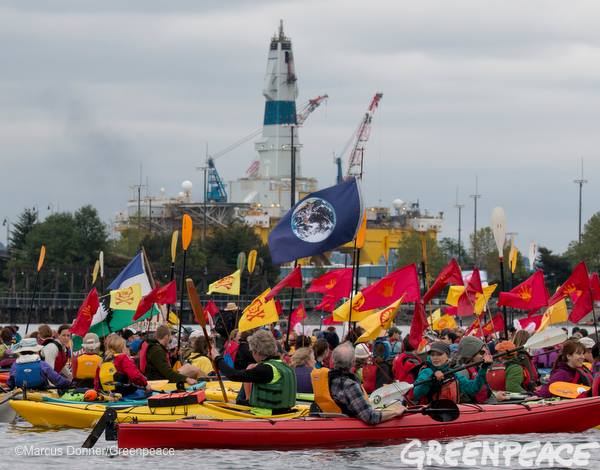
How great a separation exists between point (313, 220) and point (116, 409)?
5.76 metres

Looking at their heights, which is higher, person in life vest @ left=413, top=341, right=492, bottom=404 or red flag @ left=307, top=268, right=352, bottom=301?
red flag @ left=307, top=268, right=352, bottom=301

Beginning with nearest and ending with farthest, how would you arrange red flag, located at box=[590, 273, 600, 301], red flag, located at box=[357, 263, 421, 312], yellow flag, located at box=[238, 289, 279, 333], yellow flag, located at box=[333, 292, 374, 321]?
yellow flag, located at box=[238, 289, 279, 333], yellow flag, located at box=[333, 292, 374, 321], red flag, located at box=[357, 263, 421, 312], red flag, located at box=[590, 273, 600, 301]

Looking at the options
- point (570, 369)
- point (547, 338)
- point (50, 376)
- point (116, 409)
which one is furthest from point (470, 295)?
point (116, 409)

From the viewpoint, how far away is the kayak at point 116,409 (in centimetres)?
1998

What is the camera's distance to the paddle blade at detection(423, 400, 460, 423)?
793 inches

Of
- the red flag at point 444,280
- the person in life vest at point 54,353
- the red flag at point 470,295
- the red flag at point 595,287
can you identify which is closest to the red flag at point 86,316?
the person in life vest at point 54,353

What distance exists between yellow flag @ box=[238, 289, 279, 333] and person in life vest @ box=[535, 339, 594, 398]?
6.75 m

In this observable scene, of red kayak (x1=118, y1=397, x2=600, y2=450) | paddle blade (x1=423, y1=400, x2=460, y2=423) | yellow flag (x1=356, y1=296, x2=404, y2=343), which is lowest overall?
red kayak (x1=118, y1=397, x2=600, y2=450)

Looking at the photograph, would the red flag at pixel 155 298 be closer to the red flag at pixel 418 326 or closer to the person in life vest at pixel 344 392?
the red flag at pixel 418 326

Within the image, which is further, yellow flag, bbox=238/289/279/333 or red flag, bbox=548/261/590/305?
red flag, bbox=548/261/590/305

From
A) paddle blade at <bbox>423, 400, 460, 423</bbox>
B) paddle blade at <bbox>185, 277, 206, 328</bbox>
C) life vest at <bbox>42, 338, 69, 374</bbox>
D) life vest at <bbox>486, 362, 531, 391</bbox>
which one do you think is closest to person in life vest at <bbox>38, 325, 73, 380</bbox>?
life vest at <bbox>42, 338, 69, 374</bbox>

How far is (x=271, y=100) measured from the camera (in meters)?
187

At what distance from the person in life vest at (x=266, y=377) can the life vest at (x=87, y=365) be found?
4940mm

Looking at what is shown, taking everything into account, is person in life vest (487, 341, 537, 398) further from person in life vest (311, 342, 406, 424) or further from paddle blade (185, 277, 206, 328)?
paddle blade (185, 277, 206, 328)
